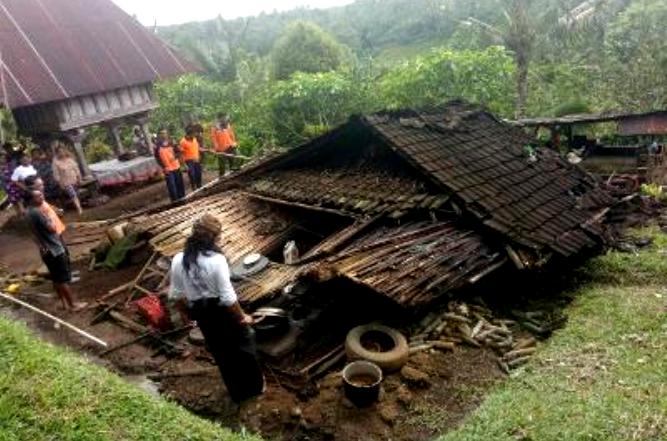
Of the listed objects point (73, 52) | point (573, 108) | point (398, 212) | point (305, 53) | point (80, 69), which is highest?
point (73, 52)

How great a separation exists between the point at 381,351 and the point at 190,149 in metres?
9.46

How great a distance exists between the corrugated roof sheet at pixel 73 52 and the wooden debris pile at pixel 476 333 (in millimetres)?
11257

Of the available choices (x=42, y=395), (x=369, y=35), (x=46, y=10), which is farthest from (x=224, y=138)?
(x=369, y=35)

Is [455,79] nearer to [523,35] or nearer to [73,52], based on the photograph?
[523,35]

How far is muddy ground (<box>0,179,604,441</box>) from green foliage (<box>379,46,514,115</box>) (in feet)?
40.3

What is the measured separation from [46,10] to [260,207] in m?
10.4

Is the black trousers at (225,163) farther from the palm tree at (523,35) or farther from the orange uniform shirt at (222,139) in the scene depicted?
the palm tree at (523,35)

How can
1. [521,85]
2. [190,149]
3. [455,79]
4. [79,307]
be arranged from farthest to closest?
[521,85]
[455,79]
[190,149]
[79,307]

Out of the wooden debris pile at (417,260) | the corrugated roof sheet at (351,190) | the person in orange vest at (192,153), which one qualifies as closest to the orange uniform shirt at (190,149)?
the person in orange vest at (192,153)

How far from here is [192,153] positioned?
1557 cm

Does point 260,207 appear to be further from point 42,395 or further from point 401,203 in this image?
point 42,395

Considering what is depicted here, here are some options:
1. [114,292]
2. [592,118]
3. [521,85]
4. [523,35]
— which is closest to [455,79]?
[521,85]

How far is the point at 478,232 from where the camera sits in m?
9.34

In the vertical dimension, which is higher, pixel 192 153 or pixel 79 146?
pixel 79 146
